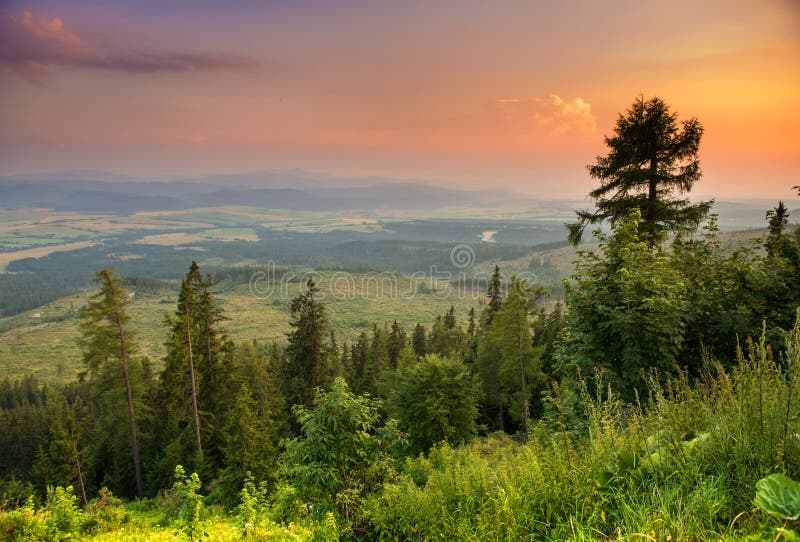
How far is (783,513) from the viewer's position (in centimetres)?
268

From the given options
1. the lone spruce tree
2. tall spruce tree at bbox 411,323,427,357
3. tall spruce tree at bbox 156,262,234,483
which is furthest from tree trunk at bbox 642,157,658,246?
tall spruce tree at bbox 411,323,427,357

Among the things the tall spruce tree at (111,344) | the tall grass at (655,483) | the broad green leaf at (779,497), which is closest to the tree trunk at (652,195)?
the tall grass at (655,483)

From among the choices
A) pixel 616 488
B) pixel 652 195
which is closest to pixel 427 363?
pixel 652 195

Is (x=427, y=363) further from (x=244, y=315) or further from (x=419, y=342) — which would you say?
(x=244, y=315)

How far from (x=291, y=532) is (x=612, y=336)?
7135 millimetres

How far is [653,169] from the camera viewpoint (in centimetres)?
1477

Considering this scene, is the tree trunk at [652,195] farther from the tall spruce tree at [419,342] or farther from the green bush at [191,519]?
the tall spruce tree at [419,342]

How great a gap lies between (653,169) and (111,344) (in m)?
28.7

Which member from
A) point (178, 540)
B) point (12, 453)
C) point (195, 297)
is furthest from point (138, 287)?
point (178, 540)

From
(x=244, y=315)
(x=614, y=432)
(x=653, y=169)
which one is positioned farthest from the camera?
(x=244, y=315)

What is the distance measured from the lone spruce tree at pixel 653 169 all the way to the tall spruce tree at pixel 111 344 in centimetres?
2461

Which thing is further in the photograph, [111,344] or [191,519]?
[111,344]

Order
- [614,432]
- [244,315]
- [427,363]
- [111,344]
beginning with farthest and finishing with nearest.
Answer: [244,315] → [427,363] → [111,344] → [614,432]

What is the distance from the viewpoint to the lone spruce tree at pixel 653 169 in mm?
14477
